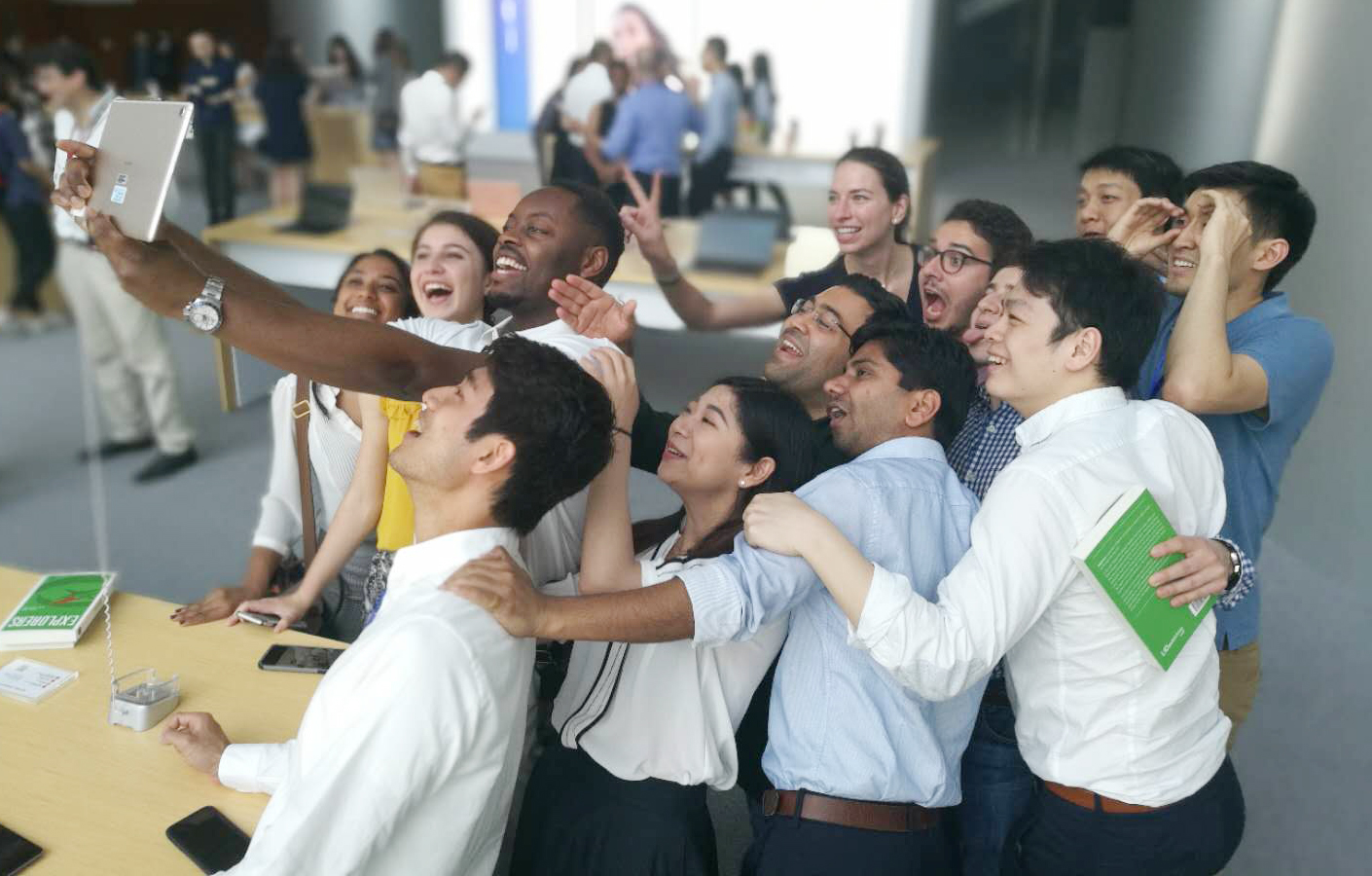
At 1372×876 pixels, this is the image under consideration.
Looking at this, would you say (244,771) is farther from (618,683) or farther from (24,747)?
(618,683)

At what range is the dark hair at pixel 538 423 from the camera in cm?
136

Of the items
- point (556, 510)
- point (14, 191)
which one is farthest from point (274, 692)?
point (14, 191)

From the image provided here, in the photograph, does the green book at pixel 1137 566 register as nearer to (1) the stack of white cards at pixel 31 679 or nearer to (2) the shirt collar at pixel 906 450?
(2) the shirt collar at pixel 906 450

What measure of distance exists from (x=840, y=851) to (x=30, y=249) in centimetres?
638

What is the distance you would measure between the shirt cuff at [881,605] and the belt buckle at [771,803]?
35 centimetres

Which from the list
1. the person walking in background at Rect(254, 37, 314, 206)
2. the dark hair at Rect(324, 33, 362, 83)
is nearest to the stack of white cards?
the person walking in background at Rect(254, 37, 314, 206)

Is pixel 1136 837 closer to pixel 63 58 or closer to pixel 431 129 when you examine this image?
pixel 63 58

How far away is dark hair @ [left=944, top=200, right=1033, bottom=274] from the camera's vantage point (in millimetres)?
2223

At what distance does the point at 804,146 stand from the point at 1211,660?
9.67m

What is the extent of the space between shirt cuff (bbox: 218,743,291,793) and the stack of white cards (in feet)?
1.44

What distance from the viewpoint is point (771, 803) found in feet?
4.91

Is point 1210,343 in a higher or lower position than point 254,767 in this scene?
higher

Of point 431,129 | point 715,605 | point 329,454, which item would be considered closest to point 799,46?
point 431,129

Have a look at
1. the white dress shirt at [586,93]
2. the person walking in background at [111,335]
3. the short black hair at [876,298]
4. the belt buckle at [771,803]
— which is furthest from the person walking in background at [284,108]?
the belt buckle at [771,803]
